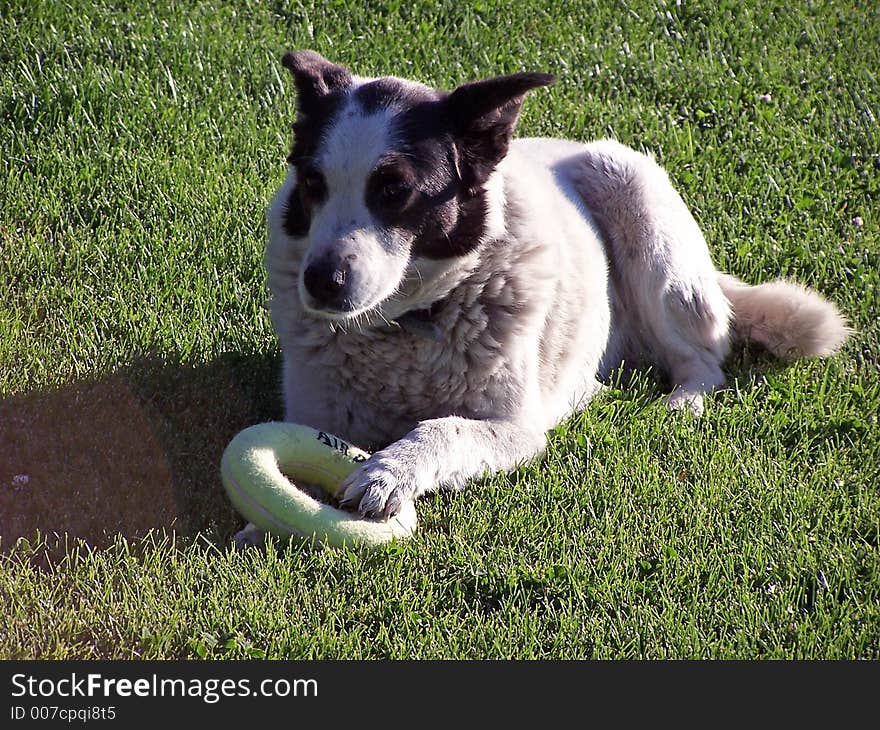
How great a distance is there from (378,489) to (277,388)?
123 centimetres

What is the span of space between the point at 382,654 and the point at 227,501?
943 mm

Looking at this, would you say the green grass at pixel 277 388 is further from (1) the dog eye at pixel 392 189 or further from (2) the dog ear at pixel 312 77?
(2) the dog ear at pixel 312 77

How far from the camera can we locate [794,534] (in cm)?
401

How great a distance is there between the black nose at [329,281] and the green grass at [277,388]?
817 millimetres

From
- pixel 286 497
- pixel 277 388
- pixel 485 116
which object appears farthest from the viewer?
pixel 277 388

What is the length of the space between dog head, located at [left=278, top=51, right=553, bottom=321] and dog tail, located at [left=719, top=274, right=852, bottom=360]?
177 cm

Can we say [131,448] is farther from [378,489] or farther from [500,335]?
[500,335]

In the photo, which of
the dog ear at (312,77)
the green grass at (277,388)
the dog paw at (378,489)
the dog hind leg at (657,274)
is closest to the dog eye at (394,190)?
the dog ear at (312,77)

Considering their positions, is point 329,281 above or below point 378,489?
above

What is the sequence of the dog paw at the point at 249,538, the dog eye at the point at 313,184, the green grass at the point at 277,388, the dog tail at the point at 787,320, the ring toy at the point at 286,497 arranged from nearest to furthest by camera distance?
the green grass at the point at 277,388 < the ring toy at the point at 286,497 < the dog paw at the point at 249,538 < the dog eye at the point at 313,184 < the dog tail at the point at 787,320

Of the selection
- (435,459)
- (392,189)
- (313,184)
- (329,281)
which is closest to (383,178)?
(392,189)

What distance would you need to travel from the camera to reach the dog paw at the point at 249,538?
375cm

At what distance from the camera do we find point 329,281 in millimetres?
3734

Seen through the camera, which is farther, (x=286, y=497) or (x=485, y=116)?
(x=485, y=116)
